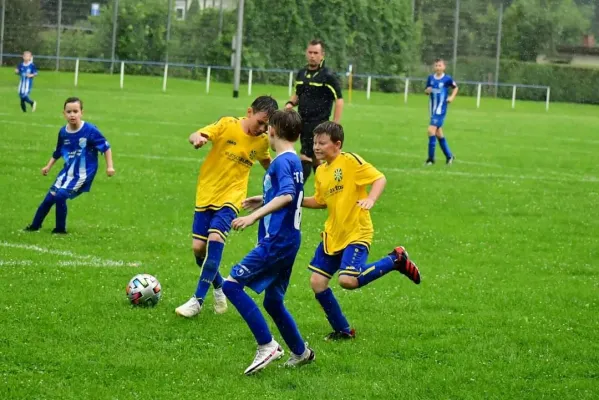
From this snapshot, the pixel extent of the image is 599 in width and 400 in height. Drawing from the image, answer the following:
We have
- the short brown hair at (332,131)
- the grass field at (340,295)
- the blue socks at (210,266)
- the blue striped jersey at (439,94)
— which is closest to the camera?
the grass field at (340,295)

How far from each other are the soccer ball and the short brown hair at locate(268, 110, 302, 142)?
7.43 ft

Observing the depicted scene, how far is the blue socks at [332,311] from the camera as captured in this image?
25.3 feet

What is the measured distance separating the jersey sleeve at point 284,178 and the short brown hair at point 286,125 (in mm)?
180

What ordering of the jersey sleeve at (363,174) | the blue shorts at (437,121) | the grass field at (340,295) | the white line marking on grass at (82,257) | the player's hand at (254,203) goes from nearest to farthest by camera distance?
the grass field at (340,295) → the player's hand at (254,203) → the jersey sleeve at (363,174) → the white line marking on grass at (82,257) → the blue shorts at (437,121)

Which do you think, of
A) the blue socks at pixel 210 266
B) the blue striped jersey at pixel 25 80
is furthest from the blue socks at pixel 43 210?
the blue striped jersey at pixel 25 80

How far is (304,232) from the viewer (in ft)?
42.9

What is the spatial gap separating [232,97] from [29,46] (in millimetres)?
11816

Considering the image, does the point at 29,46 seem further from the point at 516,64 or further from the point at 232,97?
the point at 516,64

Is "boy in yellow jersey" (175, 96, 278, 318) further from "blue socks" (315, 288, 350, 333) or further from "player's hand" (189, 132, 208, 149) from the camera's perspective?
"blue socks" (315, 288, 350, 333)

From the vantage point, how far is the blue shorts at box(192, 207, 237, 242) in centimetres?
852

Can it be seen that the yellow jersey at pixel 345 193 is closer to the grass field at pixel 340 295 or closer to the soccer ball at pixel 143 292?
the grass field at pixel 340 295

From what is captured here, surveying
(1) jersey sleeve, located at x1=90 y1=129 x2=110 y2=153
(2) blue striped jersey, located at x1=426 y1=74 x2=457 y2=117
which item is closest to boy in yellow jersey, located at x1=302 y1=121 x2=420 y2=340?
(1) jersey sleeve, located at x1=90 y1=129 x2=110 y2=153

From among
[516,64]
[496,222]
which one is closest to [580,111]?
[516,64]

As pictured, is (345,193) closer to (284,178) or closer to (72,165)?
(284,178)
